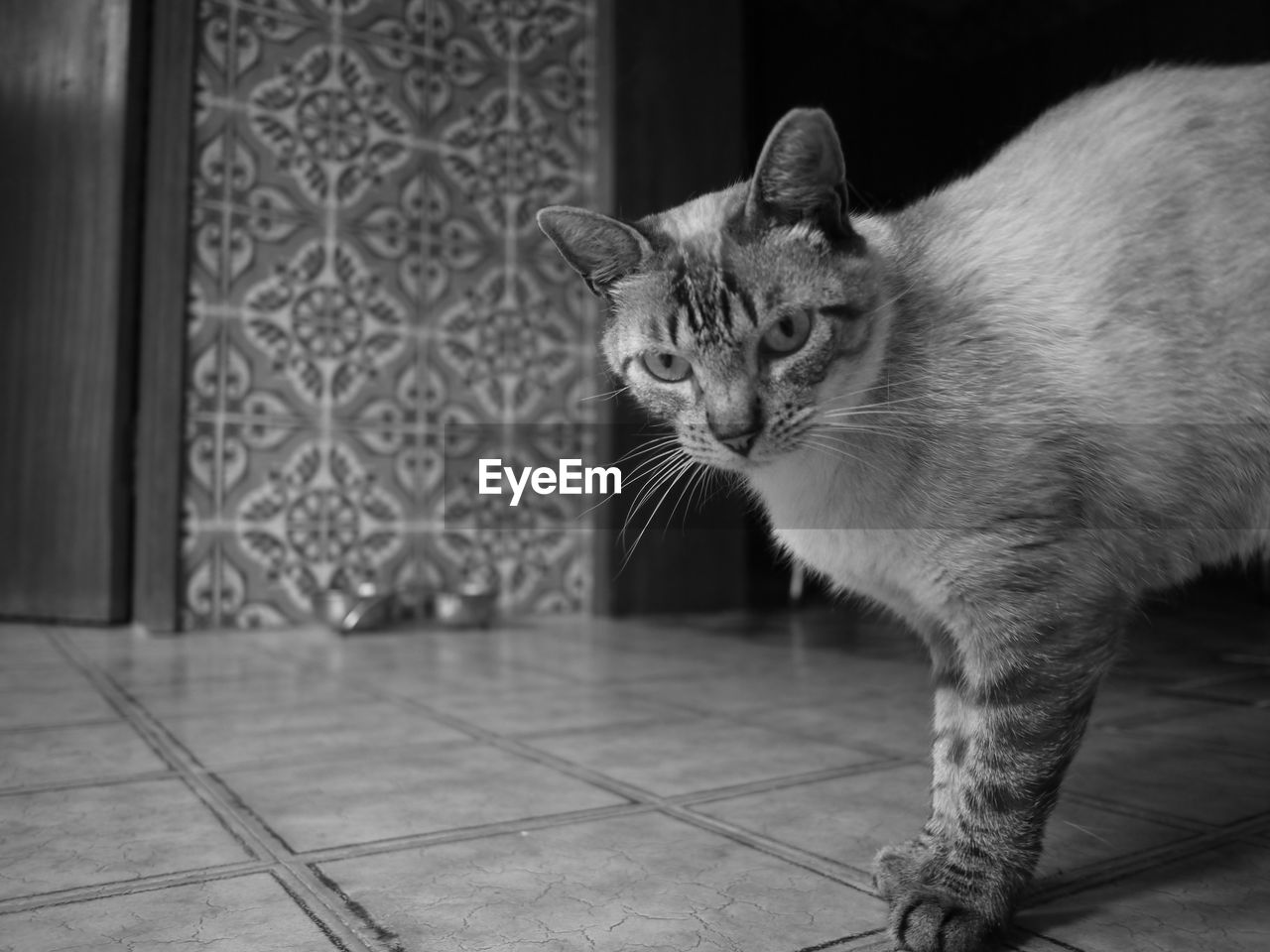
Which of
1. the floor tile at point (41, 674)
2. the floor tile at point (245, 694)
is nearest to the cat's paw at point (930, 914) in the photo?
the floor tile at point (245, 694)

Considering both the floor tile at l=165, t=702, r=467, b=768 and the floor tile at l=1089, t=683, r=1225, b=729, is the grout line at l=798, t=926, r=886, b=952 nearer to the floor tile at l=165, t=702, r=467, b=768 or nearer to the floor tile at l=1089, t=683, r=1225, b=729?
the floor tile at l=165, t=702, r=467, b=768

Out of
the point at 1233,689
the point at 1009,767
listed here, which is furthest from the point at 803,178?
the point at 1233,689

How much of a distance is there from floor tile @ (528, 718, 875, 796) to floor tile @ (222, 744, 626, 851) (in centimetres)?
9

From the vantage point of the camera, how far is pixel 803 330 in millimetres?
979

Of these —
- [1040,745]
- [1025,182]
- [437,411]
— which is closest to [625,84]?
[437,411]

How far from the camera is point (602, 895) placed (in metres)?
0.91

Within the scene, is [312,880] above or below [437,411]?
below

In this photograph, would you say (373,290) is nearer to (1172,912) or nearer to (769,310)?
(769,310)

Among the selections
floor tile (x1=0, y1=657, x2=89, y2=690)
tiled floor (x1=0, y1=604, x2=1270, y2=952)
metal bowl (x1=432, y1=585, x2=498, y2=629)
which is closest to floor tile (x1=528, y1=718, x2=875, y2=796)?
tiled floor (x1=0, y1=604, x2=1270, y2=952)

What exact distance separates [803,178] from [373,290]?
2082mm

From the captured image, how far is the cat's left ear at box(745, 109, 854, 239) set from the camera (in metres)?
0.94

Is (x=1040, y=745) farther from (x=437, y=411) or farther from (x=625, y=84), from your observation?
(x=625, y=84)

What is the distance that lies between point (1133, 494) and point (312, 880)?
829 millimetres

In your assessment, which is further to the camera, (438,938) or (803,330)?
(803,330)
